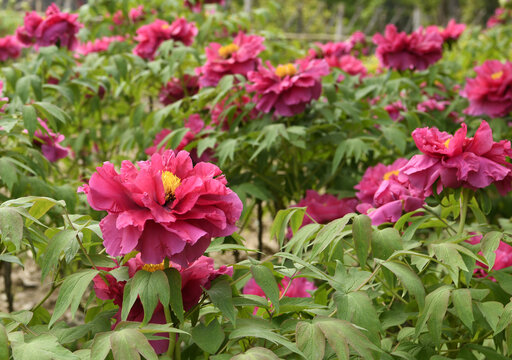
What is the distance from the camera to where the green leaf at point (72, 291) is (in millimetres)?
954

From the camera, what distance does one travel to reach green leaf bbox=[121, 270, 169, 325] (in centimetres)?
91

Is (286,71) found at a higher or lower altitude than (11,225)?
lower

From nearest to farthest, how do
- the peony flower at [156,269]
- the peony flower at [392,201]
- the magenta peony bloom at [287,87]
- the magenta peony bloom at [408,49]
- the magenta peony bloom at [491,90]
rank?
1. the peony flower at [156,269]
2. the peony flower at [392,201]
3. the magenta peony bloom at [287,87]
4. the magenta peony bloom at [491,90]
5. the magenta peony bloom at [408,49]

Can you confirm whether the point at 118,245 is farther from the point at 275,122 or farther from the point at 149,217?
the point at 275,122

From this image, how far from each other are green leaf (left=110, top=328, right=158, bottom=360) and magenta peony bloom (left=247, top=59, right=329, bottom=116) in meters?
1.21

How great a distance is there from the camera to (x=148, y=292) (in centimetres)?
93

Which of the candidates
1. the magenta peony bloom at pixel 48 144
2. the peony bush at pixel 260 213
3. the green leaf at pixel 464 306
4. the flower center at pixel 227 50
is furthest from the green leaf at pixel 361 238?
the flower center at pixel 227 50

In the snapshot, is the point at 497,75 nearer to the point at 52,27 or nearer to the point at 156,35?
the point at 156,35

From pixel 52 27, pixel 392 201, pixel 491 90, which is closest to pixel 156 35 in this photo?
pixel 52 27

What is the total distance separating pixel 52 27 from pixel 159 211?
5.60 feet

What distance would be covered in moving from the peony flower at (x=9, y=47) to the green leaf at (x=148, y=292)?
86.3 inches

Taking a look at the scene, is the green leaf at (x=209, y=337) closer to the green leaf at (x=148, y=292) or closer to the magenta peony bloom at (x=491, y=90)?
the green leaf at (x=148, y=292)

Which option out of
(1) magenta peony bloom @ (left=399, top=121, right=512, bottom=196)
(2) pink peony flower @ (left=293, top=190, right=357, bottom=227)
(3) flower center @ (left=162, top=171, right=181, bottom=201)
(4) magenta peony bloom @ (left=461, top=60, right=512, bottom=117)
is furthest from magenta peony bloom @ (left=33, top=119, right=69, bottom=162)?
(4) magenta peony bloom @ (left=461, top=60, right=512, bottom=117)

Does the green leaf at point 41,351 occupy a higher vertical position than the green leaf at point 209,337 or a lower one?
higher
